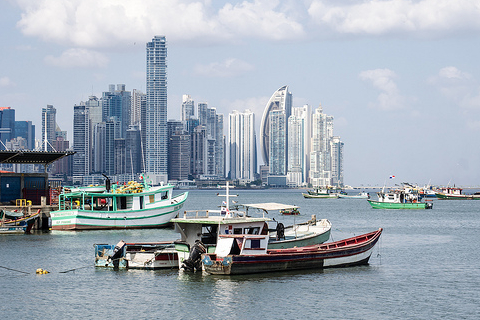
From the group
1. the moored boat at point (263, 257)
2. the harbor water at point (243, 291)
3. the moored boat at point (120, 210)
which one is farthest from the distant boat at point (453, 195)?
the moored boat at point (263, 257)

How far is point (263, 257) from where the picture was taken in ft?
124

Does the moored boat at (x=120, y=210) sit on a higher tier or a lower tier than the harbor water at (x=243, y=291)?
higher

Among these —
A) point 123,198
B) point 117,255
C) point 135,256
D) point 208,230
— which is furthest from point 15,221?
point 208,230

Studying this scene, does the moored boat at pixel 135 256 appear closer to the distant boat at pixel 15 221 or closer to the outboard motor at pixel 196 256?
the outboard motor at pixel 196 256

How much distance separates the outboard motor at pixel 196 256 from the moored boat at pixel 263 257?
27.0 inches

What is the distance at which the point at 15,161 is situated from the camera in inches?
2869

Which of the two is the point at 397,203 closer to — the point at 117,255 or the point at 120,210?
the point at 120,210

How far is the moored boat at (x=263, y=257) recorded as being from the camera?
37125 millimetres

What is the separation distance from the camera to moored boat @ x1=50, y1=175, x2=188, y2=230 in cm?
6575

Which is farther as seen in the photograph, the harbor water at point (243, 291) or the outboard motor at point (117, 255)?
the outboard motor at point (117, 255)

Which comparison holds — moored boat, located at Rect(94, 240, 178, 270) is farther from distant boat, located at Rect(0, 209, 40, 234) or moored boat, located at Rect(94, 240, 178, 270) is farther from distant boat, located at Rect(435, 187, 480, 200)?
distant boat, located at Rect(435, 187, 480, 200)

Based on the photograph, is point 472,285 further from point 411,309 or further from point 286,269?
point 286,269

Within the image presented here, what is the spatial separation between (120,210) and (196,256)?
30.5 meters

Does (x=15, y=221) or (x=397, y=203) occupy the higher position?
(x=15, y=221)
